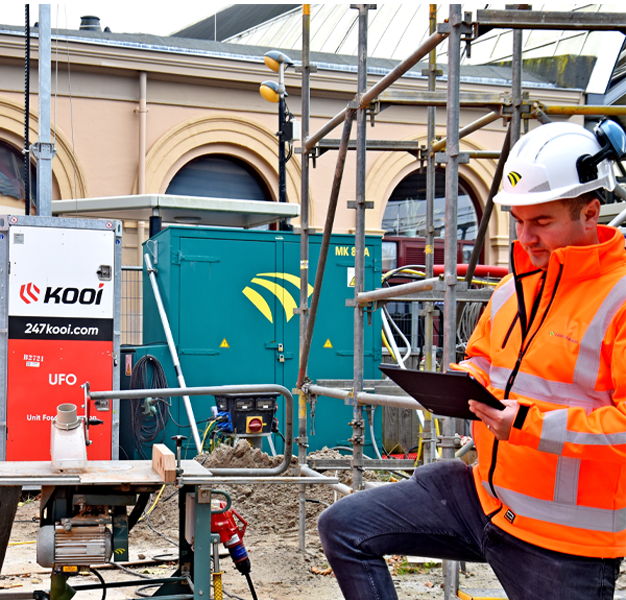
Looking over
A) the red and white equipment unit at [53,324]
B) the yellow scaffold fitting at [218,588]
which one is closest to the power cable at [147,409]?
the red and white equipment unit at [53,324]

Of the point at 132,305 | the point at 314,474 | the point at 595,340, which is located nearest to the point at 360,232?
the point at 314,474

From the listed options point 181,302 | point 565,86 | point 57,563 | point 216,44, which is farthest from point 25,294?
point 565,86

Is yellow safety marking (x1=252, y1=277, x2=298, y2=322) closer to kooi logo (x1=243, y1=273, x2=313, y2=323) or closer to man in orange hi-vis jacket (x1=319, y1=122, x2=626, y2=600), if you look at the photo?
kooi logo (x1=243, y1=273, x2=313, y2=323)

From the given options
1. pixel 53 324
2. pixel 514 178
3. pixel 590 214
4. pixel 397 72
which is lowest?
pixel 53 324

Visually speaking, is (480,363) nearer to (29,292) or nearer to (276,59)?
(29,292)

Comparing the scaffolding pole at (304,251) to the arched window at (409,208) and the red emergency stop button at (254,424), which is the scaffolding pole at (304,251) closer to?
the red emergency stop button at (254,424)

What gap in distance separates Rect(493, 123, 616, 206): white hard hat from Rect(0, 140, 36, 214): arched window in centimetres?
1211

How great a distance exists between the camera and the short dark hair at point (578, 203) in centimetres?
226

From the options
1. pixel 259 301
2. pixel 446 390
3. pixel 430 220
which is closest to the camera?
pixel 446 390

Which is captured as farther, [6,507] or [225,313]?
[225,313]

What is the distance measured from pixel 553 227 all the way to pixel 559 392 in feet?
1.52

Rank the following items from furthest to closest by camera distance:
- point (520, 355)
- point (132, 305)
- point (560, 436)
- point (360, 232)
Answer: point (132, 305) < point (360, 232) < point (520, 355) < point (560, 436)

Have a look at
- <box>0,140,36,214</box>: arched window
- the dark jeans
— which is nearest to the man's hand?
the dark jeans

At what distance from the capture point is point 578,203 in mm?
2270
